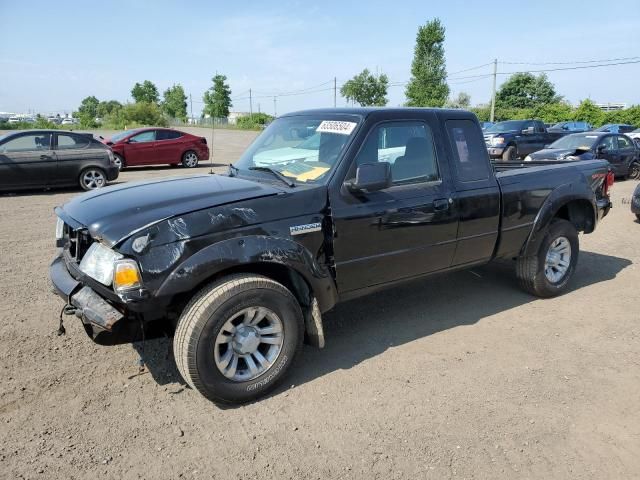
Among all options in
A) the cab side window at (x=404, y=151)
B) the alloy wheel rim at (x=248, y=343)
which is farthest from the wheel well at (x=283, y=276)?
the cab side window at (x=404, y=151)

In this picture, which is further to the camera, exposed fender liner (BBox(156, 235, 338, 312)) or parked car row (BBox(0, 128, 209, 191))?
parked car row (BBox(0, 128, 209, 191))

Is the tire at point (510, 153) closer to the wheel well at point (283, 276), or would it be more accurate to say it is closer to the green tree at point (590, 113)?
the wheel well at point (283, 276)

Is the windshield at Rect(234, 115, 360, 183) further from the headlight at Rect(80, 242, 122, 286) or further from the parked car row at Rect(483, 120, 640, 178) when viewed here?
the parked car row at Rect(483, 120, 640, 178)

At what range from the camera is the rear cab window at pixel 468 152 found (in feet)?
14.2

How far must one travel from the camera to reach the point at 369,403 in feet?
10.9

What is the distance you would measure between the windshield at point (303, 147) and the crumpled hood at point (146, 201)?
332 millimetres

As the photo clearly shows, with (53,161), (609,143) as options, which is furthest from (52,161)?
(609,143)

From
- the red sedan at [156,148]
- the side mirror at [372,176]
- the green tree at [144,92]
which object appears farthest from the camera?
the green tree at [144,92]

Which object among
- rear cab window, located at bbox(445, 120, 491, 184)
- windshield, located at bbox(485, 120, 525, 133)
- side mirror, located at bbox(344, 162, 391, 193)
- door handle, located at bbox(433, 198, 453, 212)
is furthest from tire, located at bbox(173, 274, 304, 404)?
windshield, located at bbox(485, 120, 525, 133)

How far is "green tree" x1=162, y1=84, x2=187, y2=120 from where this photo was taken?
79.8 metres

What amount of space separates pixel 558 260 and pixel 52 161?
11165 millimetres

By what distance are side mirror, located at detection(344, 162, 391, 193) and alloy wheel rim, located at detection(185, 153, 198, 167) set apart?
1588cm

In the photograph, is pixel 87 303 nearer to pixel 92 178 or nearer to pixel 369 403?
pixel 369 403

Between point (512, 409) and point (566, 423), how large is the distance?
0.32 meters
